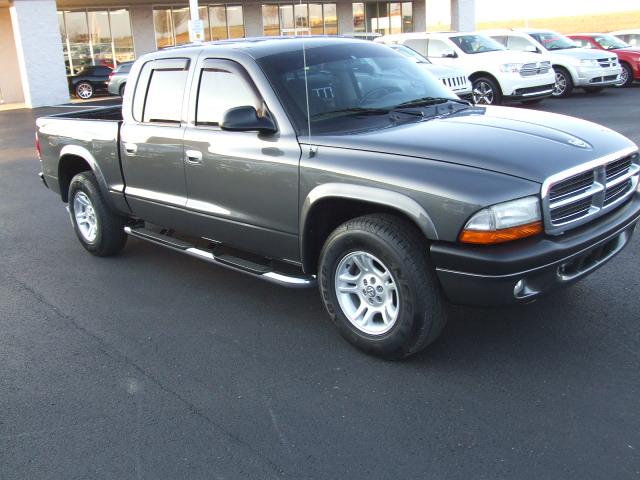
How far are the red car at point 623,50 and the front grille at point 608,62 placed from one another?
1726 mm

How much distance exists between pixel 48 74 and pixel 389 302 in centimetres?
2559

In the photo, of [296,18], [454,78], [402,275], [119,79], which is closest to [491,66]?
[454,78]

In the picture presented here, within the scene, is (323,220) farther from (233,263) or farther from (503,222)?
(503,222)

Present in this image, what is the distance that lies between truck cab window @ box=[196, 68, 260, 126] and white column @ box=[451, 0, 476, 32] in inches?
1260

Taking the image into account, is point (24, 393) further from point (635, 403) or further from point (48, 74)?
point (48, 74)

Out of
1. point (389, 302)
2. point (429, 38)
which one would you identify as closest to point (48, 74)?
point (429, 38)

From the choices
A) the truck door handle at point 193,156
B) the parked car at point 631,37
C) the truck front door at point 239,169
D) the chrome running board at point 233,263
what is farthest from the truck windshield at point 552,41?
the truck door handle at point 193,156

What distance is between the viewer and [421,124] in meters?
4.38

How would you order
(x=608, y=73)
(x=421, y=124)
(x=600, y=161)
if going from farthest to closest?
(x=608, y=73)
(x=421, y=124)
(x=600, y=161)

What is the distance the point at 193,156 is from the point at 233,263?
839mm

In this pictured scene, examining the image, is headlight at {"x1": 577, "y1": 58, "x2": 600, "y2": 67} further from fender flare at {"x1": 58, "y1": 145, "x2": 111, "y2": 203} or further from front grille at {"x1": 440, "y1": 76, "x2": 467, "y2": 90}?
fender flare at {"x1": 58, "y1": 145, "x2": 111, "y2": 203}

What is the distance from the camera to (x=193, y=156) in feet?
16.3

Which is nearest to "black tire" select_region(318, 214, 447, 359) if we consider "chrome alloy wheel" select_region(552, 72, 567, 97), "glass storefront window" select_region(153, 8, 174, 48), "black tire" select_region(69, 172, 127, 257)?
"black tire" select_region(69, 172, 127, 257)

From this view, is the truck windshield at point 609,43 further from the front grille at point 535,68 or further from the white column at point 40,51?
the white column at point 40,51
